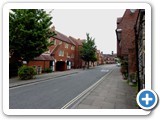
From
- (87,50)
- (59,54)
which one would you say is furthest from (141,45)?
(87,50)

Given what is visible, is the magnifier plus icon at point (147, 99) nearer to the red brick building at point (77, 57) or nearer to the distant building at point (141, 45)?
the distant building at point (141, 45)

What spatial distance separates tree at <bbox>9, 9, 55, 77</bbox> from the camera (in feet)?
35.3

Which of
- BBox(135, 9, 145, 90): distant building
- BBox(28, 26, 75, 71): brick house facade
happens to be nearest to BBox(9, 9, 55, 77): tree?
BBox(28, 26, 75, 71): brick house facade

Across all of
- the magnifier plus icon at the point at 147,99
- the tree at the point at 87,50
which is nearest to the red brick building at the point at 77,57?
the tree at the point at 87,50

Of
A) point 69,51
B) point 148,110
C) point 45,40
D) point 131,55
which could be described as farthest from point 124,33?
point 69,51

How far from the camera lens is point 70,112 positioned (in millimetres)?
3590

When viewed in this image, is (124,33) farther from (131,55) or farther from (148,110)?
(148,110)

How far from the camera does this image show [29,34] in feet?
37.5

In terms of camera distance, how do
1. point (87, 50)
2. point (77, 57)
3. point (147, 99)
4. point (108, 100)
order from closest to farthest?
point (147, 99)
point (108, 100)
point (87, 50)
point (77, 57)

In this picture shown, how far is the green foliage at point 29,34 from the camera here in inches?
424

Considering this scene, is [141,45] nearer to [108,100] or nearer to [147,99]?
[108,100]

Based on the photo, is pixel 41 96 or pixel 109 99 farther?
pixel 41 96

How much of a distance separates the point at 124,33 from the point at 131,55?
1.44 meters
